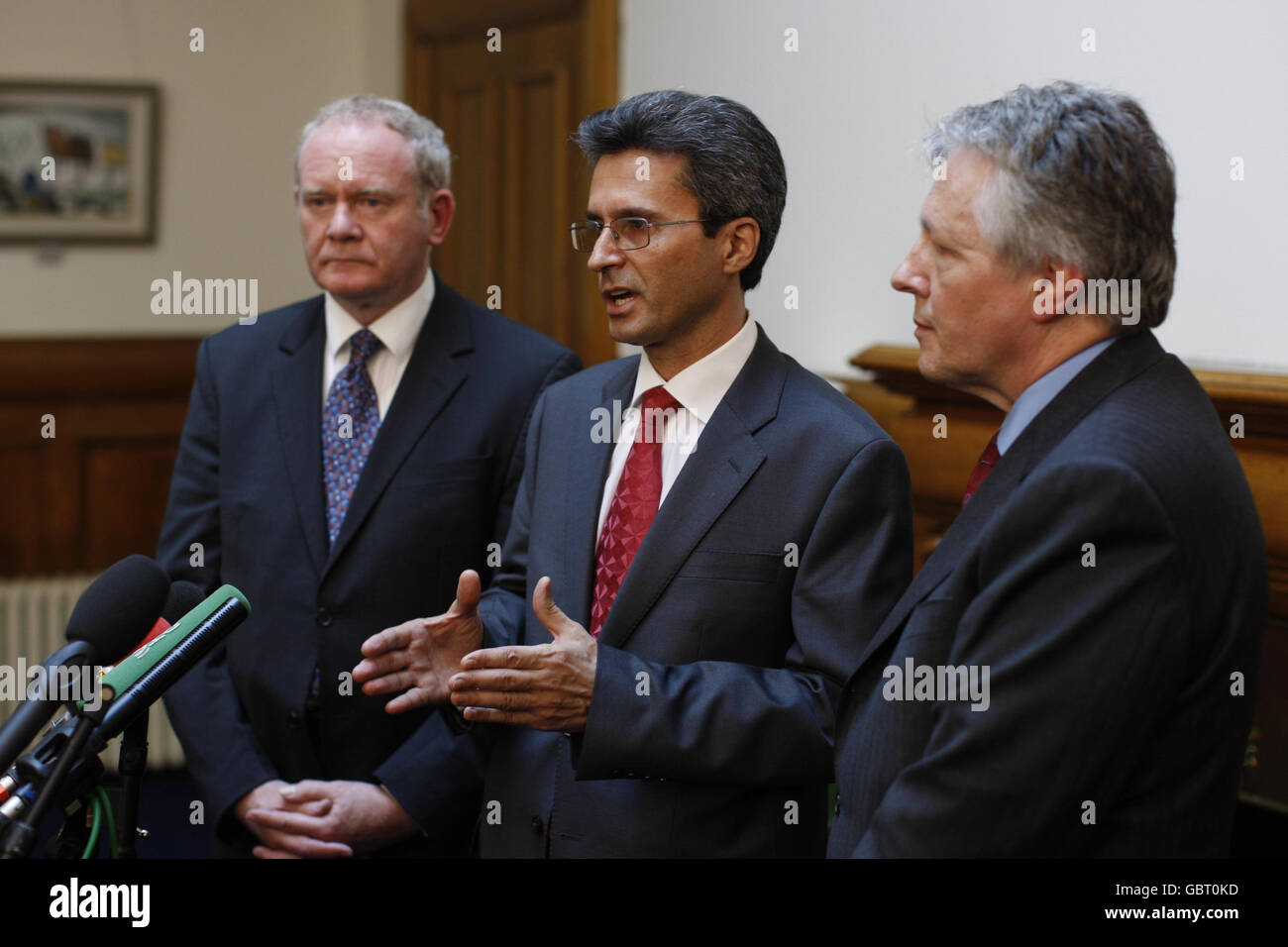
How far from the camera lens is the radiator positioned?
496 centimetres

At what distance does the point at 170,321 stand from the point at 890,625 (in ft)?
15.2

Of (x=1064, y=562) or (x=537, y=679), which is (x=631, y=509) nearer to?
(x=537, y=679)

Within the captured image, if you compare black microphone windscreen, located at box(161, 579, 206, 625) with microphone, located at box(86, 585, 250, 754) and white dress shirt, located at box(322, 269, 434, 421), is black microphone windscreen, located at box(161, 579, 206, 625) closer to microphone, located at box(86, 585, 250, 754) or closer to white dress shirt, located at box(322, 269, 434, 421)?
microphone, located at box(86, 585, 250, 754)

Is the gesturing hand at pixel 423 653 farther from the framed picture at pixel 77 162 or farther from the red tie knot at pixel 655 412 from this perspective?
the framed picture at pixel 77 162

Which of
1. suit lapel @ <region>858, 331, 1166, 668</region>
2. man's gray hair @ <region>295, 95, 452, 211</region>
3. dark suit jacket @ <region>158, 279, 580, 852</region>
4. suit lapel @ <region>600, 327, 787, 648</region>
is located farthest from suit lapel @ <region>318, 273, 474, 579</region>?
suit lapel @ <region>858, 331, 1166, 668</region>

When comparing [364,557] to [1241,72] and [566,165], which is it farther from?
[566,165]

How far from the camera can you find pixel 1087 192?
1.41 m

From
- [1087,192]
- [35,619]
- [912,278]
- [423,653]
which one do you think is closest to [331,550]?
[423,653]

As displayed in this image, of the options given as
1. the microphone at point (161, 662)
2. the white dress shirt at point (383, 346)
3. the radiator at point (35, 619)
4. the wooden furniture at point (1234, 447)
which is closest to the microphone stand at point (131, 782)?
the microphone at point (161, 662)

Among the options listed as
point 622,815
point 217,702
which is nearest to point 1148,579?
point 622,815

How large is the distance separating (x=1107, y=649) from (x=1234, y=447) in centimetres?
116

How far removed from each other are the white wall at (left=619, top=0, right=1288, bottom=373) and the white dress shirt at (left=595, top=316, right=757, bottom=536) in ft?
3.08

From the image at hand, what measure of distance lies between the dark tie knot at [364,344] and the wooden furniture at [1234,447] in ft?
3.62

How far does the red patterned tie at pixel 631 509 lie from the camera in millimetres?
1925
